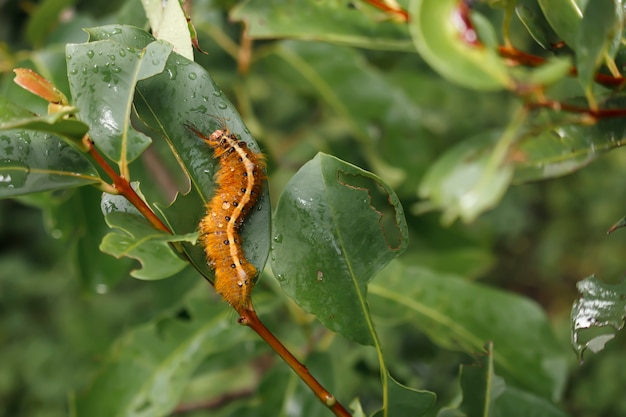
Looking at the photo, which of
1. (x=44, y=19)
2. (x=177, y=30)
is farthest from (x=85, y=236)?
(x=177, y=30)

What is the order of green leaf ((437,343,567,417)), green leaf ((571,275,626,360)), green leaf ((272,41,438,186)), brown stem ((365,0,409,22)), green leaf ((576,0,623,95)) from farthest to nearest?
green leaf ((272,41,438,186)), brown stem ((365,0,409,22)), green leaf ((437,343,567,417)), green leaf ((571,275,626,360)), green leaf ((576,0,623,95))

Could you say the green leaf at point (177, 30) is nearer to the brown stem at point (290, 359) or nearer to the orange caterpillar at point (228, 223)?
the orange caterpillar at point (228, 223)

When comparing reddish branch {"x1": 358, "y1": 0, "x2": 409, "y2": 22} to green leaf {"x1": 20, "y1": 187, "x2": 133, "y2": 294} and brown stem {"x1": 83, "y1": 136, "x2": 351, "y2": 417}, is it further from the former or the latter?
green leaf {"x1": 20, "y1": 187, "x2": 133, "y2": 294}

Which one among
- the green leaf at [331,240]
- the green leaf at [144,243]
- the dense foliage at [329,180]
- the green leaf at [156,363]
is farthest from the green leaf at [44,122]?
the green leaf at [156,363]

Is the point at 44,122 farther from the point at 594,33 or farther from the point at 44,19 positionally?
the point at 44,19

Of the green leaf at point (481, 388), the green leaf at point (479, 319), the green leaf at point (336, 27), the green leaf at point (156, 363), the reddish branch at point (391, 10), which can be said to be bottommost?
the green leaf at point (156, 363)

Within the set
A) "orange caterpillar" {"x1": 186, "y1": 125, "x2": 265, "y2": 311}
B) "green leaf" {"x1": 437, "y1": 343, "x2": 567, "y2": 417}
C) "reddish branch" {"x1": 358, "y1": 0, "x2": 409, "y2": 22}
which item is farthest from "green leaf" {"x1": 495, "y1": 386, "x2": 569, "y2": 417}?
"reddish branch" {"x1": 358, "y1": 0, "x2": 409, "y2": 22}
